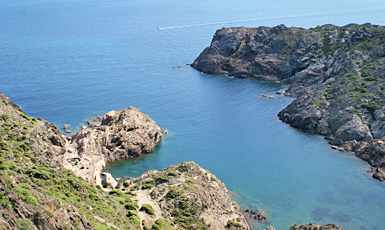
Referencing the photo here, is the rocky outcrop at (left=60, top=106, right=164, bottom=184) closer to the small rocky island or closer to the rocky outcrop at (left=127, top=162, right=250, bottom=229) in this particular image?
the small rocky island

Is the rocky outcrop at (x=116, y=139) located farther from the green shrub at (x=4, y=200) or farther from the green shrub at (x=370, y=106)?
the green shrub at (x=370, y=106)

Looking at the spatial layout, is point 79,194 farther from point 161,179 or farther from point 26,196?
point 161,179

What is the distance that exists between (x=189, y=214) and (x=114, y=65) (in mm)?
137753

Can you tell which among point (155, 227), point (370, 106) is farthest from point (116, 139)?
point (370, 106)

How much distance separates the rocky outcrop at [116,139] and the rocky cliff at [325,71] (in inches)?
1867

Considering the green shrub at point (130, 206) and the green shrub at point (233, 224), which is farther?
the green shrub at point (233, 224)

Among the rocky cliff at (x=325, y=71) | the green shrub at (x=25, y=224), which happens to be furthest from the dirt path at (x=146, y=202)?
the rocky cliff at (x=325, y=71)

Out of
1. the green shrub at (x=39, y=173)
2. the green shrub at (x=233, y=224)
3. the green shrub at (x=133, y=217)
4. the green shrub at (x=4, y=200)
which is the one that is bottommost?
the green shrub at (x=233, y=224)

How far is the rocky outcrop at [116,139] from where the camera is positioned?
83.7 meters

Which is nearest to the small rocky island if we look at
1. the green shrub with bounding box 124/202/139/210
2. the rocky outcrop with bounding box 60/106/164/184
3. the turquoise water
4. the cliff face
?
the cliff face

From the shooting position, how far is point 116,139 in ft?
300

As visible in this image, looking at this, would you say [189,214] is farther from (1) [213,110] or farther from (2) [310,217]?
(1) [213,110]

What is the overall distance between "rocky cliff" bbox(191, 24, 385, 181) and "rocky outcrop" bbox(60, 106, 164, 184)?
47428 mm

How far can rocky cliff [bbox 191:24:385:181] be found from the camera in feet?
320
